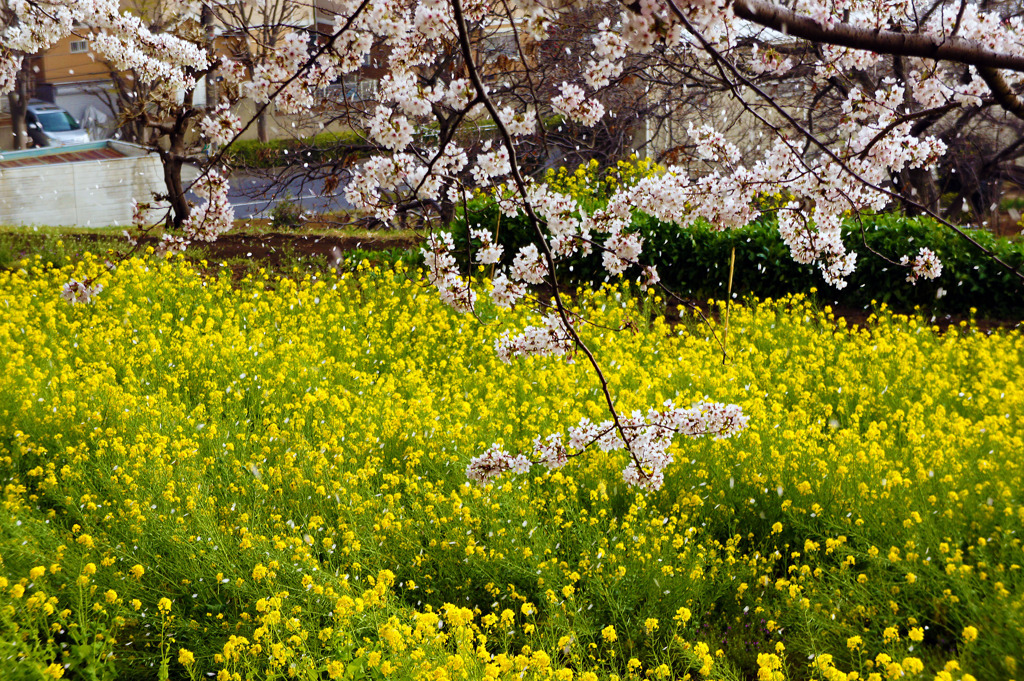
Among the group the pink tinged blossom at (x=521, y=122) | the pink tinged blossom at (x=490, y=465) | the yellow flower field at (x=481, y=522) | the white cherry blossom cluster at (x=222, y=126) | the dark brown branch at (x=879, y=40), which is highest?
the dark brown branch at (x=879, y=40)

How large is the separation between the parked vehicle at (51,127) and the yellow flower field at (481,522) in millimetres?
21640

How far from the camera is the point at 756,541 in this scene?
10.8 ft

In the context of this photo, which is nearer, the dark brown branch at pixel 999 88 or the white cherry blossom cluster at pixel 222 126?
the dark brown branch at pixel 999 88

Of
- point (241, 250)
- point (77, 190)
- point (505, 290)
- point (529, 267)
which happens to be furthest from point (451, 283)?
point (77, 190)

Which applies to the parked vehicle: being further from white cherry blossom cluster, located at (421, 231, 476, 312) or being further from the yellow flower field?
white cherry blossom cluster, located at (421, 231, 476, 312)

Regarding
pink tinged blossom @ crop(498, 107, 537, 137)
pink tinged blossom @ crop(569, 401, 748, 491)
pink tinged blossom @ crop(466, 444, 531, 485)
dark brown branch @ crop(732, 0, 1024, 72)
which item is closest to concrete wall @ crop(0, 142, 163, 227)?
pink tinged blossom @ crop(498, 107, 537, 137)

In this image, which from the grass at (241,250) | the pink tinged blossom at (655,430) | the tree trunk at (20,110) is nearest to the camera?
the pink tinged blossom at (655,430)

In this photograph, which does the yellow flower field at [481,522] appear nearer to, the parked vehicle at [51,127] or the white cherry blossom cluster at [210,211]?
the white cherry blossom cluster at [210,211]

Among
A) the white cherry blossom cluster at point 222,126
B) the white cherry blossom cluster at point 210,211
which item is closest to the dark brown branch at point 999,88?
the white cherry blossom cluster at point 210,211

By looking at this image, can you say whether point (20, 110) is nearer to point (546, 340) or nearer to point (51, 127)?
point (51, 127)

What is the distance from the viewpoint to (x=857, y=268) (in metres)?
6.84

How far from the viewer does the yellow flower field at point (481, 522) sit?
249 centimetres

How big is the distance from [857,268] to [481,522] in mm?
4955

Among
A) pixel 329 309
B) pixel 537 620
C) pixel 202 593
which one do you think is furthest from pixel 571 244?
pixel 329 309
